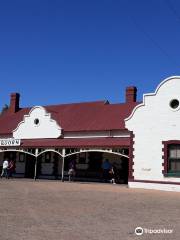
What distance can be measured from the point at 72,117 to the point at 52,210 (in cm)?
1969

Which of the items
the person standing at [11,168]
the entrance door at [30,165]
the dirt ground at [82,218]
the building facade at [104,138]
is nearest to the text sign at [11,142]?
the building facade at [104,138]

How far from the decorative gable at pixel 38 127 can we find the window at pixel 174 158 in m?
9.76

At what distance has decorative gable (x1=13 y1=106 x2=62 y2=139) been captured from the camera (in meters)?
29.7

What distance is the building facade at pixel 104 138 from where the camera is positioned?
22.1 m

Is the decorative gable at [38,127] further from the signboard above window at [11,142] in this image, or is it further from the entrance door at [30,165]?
the entrance door at [30,165]

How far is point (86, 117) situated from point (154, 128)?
8881mm

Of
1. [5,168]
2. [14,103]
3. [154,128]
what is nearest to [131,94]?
[154,128]

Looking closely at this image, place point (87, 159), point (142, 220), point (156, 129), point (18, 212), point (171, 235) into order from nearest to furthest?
1. point (171, 235)
2. point (142, 220)
3. point (18, 212)
4. point (156, 129)
5. point (87, 159)

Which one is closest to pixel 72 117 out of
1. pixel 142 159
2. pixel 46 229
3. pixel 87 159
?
pixel 87 159

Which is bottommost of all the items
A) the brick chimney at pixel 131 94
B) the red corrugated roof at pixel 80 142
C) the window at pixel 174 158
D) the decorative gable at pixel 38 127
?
the window at pixel 174 158

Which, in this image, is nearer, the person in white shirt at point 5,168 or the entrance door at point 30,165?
the person in white shirt at point 5,168

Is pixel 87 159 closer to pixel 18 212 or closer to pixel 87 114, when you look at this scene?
pixel 87 114

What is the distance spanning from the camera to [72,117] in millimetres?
31391

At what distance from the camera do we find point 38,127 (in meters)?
30.8
